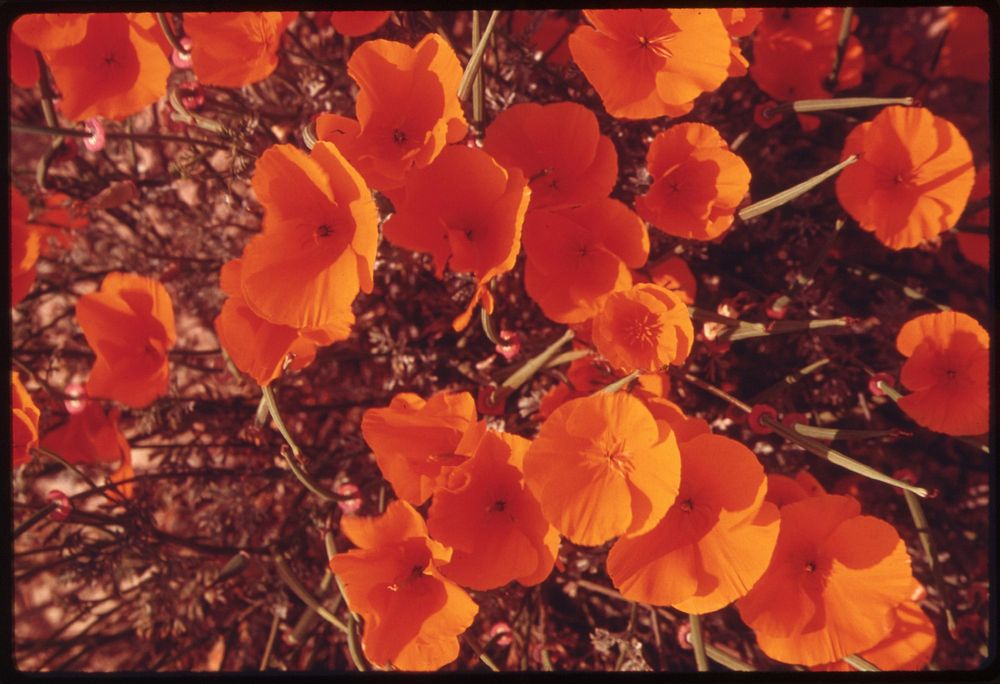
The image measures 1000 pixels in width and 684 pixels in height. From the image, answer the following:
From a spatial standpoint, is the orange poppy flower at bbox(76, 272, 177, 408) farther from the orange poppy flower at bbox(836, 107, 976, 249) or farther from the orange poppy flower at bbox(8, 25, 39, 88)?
the orange poppy flower at bbox(836, 107, 976, 249)

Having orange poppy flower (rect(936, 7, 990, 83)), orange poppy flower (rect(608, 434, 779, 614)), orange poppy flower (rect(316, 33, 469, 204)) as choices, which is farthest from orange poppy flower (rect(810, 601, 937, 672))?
orange poppy flower (rect(936, 7, 990, 83))

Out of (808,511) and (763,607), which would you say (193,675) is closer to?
(763,607)

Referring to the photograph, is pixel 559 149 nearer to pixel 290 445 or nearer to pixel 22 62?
pixel 290 445

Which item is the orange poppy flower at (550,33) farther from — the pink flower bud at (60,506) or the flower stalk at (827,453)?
the pink flower bud at (60,506)

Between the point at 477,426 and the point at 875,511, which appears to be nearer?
the point at 477,426

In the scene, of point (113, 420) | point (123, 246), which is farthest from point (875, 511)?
point (123, 246)

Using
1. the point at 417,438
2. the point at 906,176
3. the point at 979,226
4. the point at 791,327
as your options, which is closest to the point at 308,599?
the point at 417,438
